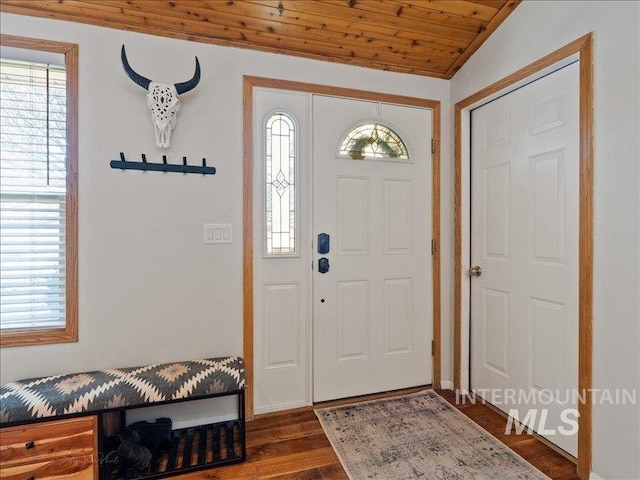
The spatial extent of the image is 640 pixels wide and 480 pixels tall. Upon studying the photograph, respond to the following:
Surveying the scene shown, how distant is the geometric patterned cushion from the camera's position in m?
1.51

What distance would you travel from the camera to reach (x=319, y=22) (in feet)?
6.69

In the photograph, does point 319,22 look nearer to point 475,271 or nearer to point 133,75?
point 133,75

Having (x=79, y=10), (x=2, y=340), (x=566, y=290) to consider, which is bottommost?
(x=2, y=340)

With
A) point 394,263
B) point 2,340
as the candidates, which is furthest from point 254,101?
point 2,340

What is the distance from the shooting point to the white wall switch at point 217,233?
208 centimetres

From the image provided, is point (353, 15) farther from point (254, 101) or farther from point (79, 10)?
point (79, 10)

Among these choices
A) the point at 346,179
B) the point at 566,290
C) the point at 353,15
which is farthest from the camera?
the point at 346,179

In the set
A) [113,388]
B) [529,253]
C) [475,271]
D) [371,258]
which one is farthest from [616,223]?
[113,388]

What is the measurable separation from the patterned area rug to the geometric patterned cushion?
0.73 m

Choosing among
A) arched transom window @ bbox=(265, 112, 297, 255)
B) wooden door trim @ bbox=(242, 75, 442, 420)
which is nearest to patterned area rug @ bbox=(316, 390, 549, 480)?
→ wooden door trim @ bbox=(242, 75, 442, 420)

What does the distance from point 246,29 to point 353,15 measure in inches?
25.1

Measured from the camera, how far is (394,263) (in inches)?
98.0

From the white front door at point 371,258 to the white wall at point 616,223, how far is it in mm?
1079

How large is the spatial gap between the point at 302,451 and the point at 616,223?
190cm
